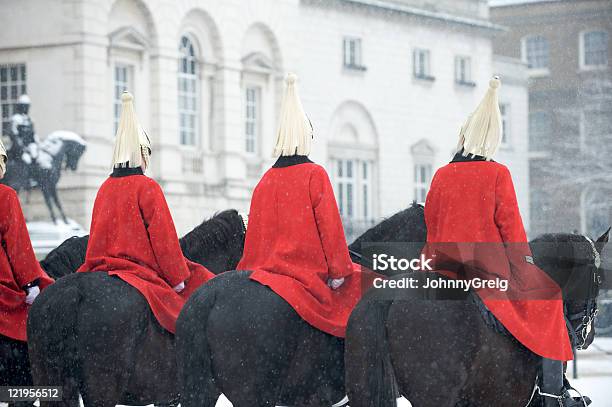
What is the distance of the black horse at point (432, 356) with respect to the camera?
611 cm

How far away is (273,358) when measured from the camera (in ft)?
21.4

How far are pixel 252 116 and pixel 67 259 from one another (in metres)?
23.4

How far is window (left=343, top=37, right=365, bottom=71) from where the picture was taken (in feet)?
114

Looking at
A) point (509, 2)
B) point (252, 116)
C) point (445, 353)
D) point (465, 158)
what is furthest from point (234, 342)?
point (509, 2)

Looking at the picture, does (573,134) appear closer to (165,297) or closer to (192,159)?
(192,159)

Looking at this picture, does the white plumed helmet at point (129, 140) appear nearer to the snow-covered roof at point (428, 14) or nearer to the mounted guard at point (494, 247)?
the mounted guard at point (494, 247)

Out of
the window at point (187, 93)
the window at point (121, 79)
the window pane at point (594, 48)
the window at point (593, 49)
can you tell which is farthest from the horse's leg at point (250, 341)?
the window pane at point (594, 48)

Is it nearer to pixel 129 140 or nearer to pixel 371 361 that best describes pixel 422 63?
pixel 129 140

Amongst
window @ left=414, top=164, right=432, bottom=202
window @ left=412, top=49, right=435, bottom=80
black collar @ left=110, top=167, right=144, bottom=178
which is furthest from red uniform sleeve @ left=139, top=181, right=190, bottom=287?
window @ left=412, top=49, right=435, bottom=80

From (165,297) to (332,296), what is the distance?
1067 millimetres

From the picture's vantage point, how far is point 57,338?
6.98 meters

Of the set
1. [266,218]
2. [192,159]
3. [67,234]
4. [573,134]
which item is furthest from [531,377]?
[573,134]

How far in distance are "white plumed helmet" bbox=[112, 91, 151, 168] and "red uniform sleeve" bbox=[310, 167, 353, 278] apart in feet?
4.26

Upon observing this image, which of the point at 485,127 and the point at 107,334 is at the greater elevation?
the point at 485,127
